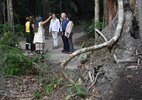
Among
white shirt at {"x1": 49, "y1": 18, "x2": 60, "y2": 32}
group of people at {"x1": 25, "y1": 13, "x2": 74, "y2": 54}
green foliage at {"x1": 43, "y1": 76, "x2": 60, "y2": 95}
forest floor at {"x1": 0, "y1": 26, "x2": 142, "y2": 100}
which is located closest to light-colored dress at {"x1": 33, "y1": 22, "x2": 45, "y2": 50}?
group of people at {"x1": 25, "y1": 13, "x2": 74, "y2": 54}

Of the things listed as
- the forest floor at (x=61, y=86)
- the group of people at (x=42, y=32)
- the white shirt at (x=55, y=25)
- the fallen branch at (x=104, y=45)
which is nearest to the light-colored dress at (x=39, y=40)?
the group of people at (x=42, y=32)

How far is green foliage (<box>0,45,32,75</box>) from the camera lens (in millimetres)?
9492

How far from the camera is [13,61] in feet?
32.8

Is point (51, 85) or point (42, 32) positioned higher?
point (42, 32)

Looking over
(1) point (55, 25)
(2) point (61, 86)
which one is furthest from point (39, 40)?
(2) point (61, 86)

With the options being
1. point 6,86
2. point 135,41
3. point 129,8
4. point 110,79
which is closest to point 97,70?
point 110,79

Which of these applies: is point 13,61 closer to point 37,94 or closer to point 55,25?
point 37,94

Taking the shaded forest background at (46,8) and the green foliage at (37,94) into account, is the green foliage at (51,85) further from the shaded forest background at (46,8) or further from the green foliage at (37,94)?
the shaded forest background at (46,8)

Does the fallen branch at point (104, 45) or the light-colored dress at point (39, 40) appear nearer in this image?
the fallen branch at point (104, 45)

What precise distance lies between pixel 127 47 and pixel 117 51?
0.69 ft

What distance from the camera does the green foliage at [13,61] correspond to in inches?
374

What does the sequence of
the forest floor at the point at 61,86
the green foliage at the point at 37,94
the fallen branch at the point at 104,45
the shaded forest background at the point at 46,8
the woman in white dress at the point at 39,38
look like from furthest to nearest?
the shaded forest background at the point at 46,8
the woman in white dress at the point at 39,38
the green foliage at the point at 37,94
the fallen branch at the point at 104,45
the forest floor at the point at 61,86

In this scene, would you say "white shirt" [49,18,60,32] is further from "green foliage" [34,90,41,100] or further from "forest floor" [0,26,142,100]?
"green foliage" [34,90,41,100]

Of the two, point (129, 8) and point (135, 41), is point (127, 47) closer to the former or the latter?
point (135, 41)
